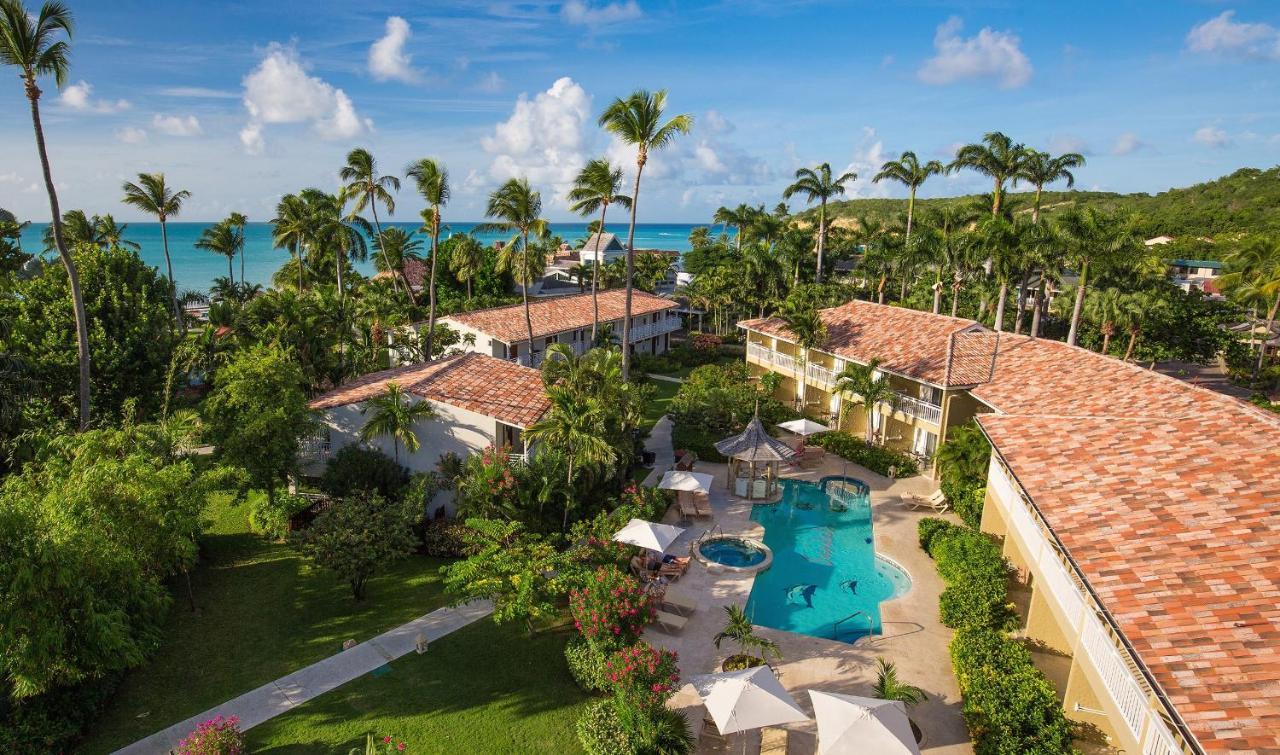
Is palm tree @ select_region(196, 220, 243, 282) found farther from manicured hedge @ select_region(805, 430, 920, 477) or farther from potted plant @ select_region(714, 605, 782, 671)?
potted plant @ select_region(714, 605, 782, 671)

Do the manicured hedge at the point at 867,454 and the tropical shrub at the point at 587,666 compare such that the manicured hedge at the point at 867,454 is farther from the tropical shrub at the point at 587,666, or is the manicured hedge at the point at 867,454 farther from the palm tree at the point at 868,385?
the tropical shrub at the point at 587,666

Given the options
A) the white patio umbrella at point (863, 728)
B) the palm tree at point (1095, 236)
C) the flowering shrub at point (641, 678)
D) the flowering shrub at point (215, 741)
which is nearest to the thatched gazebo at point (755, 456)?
the flowering shrub at point (641, 678)

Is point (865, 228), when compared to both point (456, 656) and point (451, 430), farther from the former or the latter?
point (456, 656)

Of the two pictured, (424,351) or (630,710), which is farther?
(424,351)

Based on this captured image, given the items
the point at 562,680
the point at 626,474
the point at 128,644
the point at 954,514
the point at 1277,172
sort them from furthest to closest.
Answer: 1. the point at 1277,172
2. the point at 626,474
3. the point at 954,514
4. the point at 562,680
5. the point at 128,644

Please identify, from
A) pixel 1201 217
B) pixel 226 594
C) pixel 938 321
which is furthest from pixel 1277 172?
pixel 226 594

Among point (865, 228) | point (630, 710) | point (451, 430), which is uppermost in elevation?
point (865, 228)
